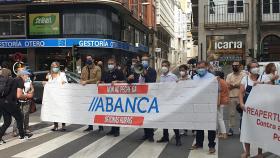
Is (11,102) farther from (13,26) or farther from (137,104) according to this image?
(13,26)

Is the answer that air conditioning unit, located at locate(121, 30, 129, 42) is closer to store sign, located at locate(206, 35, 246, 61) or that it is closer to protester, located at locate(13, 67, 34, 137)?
store sign, located at locate(206, 35, 246, 61)

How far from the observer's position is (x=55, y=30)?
39281 millimetres

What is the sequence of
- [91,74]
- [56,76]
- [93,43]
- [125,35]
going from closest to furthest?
1. [91,74]
2. [56,76]
3. [93,43]
4. [125,35]

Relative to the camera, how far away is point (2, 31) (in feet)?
135

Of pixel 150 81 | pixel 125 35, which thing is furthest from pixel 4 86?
pixel 125 35

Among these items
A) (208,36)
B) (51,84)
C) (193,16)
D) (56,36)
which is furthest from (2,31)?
(51,84)

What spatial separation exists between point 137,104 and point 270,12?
19.2m

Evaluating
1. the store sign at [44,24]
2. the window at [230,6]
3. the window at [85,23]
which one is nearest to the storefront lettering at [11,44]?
the store sign at [44,24]

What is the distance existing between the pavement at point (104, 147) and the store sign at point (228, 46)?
52.4 ft

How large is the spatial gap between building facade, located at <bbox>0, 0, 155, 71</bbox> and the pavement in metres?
26.5

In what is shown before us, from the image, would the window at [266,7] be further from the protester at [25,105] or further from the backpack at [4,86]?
the backpack at [4,86]

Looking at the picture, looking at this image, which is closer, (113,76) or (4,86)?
(4,86)

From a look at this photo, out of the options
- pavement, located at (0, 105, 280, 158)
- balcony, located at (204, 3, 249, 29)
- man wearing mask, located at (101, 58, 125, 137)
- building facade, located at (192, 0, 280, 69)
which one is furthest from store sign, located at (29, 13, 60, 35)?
man wearing mask, located at (101, 58, 125, 137)

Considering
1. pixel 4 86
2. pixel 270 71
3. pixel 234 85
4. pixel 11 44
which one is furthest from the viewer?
pixel 11 44
